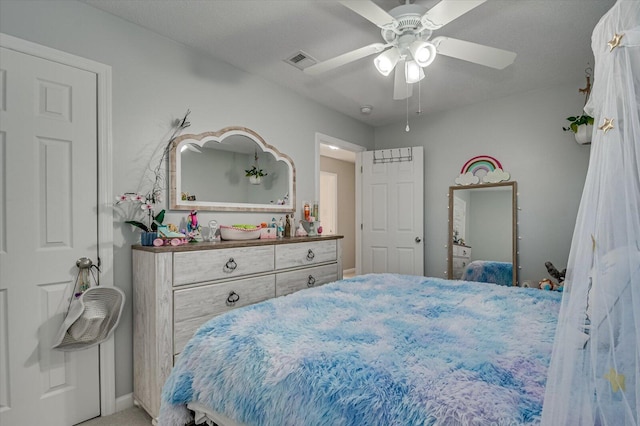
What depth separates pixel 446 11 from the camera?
1.60 meters

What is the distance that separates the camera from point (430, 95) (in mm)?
3576

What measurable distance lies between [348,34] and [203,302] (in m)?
2.09

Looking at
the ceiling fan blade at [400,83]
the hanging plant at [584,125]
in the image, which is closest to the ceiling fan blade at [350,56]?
the ceiling fan blade at [400,83]

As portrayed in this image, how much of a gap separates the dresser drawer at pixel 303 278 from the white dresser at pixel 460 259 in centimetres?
162

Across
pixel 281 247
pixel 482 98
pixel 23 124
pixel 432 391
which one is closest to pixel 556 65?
pixel 482 98

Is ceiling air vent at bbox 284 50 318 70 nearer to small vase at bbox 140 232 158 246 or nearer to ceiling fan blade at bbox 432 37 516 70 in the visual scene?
ceiling fan blade at bbox 432 37 516 70

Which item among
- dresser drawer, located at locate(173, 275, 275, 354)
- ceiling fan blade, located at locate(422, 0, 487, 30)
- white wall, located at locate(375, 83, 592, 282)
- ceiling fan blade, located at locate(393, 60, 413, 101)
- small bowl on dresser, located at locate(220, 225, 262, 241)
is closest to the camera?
ceiling fan blade, located at locate(422, 0, 487, 30)

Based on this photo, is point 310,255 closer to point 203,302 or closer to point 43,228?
point 203,302

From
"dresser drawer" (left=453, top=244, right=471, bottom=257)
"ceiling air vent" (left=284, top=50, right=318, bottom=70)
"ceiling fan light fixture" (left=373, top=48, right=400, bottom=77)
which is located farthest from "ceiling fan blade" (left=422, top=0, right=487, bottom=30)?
"dresser drawer" (left=453, top=244, right=471, bottom=257)

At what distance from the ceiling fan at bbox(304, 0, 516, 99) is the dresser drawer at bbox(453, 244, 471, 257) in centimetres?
239

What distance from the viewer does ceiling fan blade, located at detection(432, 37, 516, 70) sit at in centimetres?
179

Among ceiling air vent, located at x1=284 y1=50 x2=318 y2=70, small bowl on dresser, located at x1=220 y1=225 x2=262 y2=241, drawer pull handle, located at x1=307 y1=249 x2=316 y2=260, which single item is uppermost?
ceiling air vent, located at x1=284 y1=50 x2=318 y2=70

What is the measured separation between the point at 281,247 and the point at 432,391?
1908 mm

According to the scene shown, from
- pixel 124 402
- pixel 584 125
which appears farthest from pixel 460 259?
pixel 124 402
